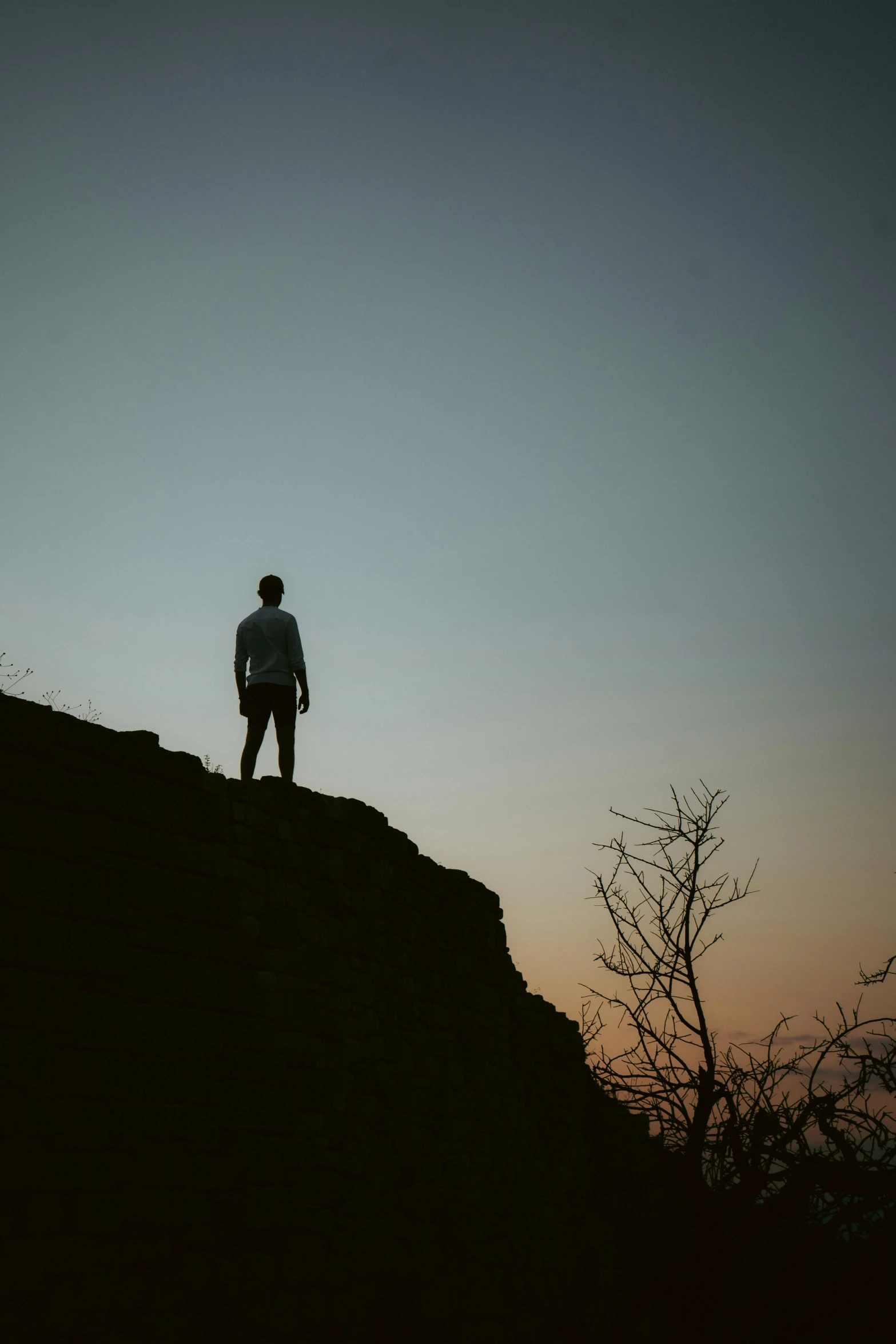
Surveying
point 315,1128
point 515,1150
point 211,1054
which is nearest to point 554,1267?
point 515,1150

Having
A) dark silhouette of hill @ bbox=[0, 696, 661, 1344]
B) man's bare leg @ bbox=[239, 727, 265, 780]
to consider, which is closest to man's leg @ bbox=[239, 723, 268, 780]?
man's bare leg @ bbox=[239, 727, 265, 780]

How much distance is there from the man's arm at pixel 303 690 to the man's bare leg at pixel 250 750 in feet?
1.04

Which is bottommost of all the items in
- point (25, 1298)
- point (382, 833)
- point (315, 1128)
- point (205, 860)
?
point (25, 1298)

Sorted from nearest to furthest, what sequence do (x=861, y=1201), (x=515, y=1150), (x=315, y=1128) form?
(x=315, y=1128), (x=861, y=1201), (x=515, y=1150)

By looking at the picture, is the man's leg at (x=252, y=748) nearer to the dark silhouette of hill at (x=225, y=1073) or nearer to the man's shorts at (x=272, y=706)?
the man's shorts at (x=272, y=706)

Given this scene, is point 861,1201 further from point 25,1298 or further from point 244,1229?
point 25,1298

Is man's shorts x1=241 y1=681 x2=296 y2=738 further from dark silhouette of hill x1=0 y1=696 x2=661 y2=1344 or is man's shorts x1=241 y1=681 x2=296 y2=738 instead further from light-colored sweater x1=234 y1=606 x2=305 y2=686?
dark silhouette of hill x1=0 y1=696 x2=661 y2=1344

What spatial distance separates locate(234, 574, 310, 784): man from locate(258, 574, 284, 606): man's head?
0.20ft

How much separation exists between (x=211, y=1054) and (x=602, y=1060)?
418 cm

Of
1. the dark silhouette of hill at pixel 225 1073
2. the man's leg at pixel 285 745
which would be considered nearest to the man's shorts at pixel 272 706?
the man's leg at pixel 285 745

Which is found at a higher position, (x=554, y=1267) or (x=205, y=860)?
(x=205, y=860)

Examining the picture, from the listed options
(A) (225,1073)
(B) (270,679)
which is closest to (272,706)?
(B) (270,679)

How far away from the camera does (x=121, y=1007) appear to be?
4.30 metres

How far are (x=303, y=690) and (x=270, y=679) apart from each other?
0.91ft
